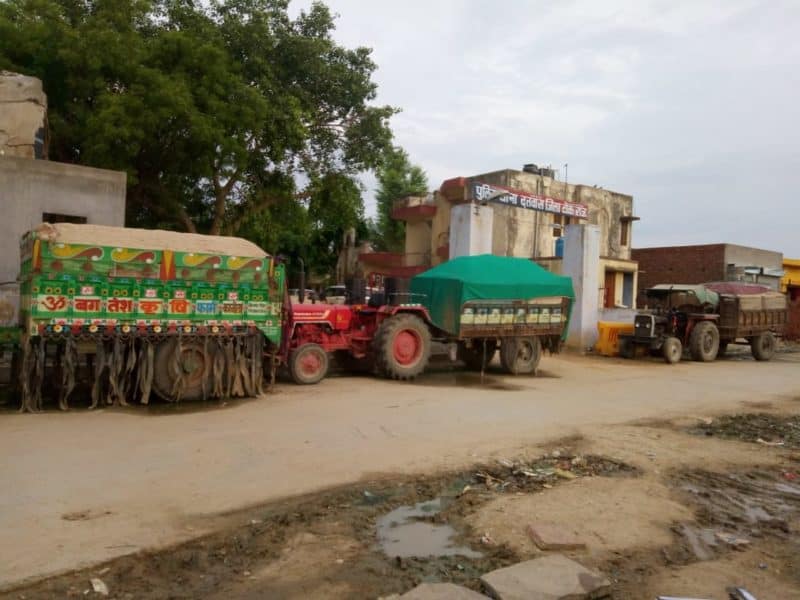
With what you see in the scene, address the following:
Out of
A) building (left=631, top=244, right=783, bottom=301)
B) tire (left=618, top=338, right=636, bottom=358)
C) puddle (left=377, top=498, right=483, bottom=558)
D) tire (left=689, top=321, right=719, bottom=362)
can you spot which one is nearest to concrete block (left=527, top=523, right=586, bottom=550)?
puddle (left=377, top=498, right=483, bottom=558)

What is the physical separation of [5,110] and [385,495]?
44.5ft

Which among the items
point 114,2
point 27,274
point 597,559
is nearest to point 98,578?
point 597,559

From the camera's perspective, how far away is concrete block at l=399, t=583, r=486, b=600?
11.5 feet

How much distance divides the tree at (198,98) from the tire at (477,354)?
758 cm

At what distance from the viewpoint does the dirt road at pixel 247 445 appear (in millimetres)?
4562

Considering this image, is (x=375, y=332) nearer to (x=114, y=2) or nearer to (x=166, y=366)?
(x=166, y=366)

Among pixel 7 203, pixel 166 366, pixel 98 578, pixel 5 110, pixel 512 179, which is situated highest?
pixel 512 179

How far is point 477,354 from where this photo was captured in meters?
14.4

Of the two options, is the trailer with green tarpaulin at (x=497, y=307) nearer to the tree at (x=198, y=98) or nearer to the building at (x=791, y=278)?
the tree at (x=198, y=98)

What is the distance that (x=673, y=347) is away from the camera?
57.4ft

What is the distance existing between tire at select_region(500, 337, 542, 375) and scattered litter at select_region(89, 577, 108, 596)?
10737mm

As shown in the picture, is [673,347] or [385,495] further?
[673,347]

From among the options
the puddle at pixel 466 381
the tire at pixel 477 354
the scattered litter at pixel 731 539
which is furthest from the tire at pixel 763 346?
the scattered litter at pixel 731 539

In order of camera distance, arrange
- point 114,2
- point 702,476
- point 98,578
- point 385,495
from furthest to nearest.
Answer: point 114,2, point 702,476, point 385,495, point 98,578
